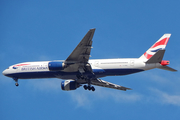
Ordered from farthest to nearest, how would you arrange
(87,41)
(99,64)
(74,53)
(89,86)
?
(89,86), (99,64), (74,53), (87,41)

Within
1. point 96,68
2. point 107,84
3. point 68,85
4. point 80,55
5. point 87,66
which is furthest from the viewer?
point 107,84

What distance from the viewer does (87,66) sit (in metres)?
40.2

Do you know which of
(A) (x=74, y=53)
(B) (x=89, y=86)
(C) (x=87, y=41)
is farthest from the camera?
(B) (x=89, y=86)

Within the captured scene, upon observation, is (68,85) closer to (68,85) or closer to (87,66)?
(68,85)

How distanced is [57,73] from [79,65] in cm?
375

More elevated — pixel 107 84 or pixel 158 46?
pixel 158 46

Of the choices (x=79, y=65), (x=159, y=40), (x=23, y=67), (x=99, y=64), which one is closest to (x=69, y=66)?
(x=79, y=65)

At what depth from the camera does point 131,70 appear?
4019 centimetres

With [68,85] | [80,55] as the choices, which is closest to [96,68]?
[80,55]

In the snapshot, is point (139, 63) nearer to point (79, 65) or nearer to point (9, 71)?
point (79, 65)

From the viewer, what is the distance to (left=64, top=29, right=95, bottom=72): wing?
1399 inches

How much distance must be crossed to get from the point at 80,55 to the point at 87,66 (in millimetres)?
2537

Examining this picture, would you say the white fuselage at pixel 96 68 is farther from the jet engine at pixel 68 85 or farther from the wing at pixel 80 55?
the jet engine at pixel 68 85

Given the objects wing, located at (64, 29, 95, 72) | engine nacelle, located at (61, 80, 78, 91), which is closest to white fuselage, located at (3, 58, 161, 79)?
wing, located at (64, 29, 95, 72)
